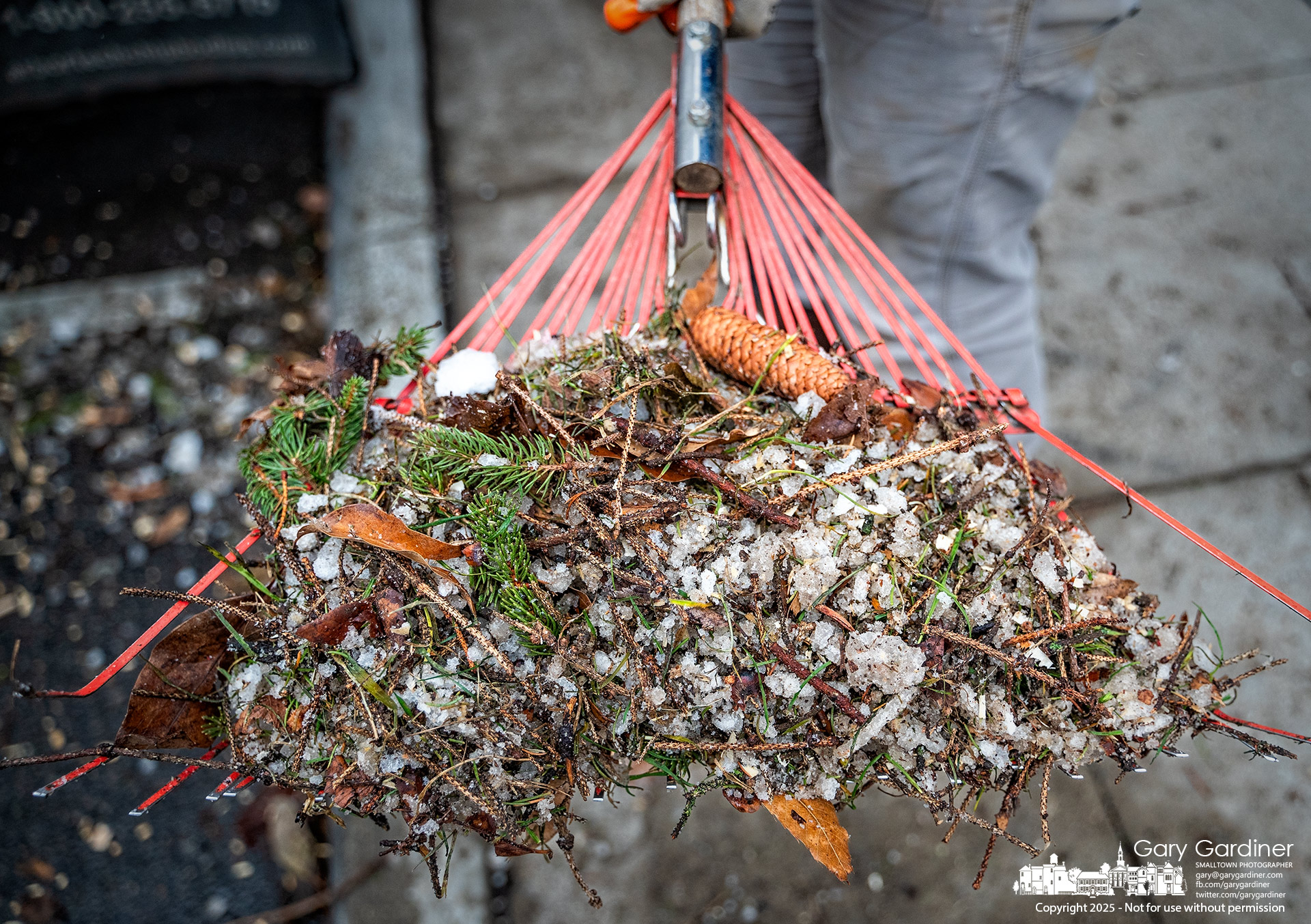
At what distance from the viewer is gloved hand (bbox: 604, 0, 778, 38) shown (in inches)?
54.5

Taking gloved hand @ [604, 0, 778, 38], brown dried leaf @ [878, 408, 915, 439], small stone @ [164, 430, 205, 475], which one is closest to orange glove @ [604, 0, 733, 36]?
gloved hand @ [604, 0, 778, 38]

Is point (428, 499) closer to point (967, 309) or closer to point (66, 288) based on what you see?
point (967, 309)

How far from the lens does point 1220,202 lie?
2.47 metres

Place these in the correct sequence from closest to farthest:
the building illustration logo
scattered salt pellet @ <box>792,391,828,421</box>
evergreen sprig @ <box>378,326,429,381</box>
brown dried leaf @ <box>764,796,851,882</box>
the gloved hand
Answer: brown dried leaf @ <box>764,796,851,882</box>, scattered salt pellet @ <box>792,391,828,421</box>, evergreen sprig @ <box>378,326,429,381</box>, the gloved hand, the building illustration logo

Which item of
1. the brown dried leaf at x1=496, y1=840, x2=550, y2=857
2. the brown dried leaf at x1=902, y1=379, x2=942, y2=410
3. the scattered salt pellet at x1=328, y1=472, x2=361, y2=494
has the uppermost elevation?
the brown dried leaf at x1=902, y1=379, x2=942, y2=410

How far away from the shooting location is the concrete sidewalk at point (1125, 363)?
6.15 feet

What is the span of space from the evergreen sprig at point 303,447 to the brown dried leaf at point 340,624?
20 cm

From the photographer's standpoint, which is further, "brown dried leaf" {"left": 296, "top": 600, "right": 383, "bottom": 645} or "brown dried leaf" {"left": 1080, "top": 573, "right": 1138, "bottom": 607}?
"brown dried leaf" {"left": 1080, "top": 573, "right": 1138, "bottom": 607}

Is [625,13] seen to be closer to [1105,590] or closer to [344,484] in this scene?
[344,484]

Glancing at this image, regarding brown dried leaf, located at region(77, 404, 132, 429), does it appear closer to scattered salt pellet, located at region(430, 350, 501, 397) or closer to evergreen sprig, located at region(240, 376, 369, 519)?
evergreen sprig, located at region(240, 376, 369, 519)

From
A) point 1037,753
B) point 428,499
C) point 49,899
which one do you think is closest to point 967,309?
point 1037,753

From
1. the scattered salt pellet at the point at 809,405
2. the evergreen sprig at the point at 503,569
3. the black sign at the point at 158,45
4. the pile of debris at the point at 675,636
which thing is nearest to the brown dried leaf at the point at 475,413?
the pile of debris at the point at 675,636

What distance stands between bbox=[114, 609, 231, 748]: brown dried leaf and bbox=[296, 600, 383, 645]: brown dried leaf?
0.63 feet

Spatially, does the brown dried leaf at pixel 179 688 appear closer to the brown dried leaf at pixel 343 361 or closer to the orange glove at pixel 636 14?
the brown dried leaf at pixel 343 361
